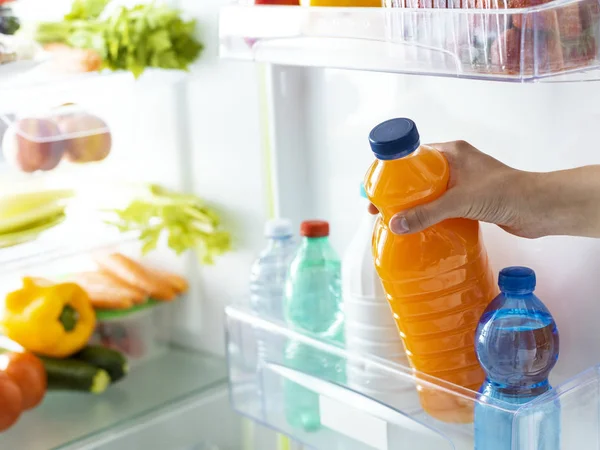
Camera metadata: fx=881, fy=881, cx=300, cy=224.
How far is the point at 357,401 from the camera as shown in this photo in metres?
1.15

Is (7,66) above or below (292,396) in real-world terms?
above

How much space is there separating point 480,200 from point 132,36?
2.36ft

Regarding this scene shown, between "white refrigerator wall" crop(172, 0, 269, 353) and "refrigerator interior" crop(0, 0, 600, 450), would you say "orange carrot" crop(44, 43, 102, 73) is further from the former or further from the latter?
"white refrigerator wall" crop(172, 0, 269, 353)

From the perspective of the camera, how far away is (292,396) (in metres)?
1.27

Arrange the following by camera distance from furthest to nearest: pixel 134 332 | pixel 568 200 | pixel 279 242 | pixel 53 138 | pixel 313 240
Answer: pixel 134 332 → pixel 53 138 → pixel 279 242 → pixel 313 240 → pixel 568 200

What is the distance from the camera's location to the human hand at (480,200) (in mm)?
980

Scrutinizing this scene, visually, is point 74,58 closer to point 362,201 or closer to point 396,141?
point 362,201

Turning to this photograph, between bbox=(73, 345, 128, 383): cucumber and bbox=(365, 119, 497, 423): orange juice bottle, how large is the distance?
26.8 inches

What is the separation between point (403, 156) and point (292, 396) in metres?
0.45

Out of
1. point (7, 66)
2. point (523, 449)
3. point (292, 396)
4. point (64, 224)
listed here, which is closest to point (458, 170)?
point (523, 449)

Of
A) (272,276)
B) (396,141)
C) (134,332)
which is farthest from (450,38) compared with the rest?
(134,332)

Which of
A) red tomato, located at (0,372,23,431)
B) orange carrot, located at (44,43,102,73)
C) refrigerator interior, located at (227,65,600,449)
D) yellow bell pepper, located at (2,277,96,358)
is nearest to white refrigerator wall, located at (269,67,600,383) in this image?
refrigerator interior, located at (227,65,600,449)

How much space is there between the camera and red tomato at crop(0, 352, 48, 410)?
144cm

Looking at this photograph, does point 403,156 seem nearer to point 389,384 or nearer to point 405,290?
point 405,290
